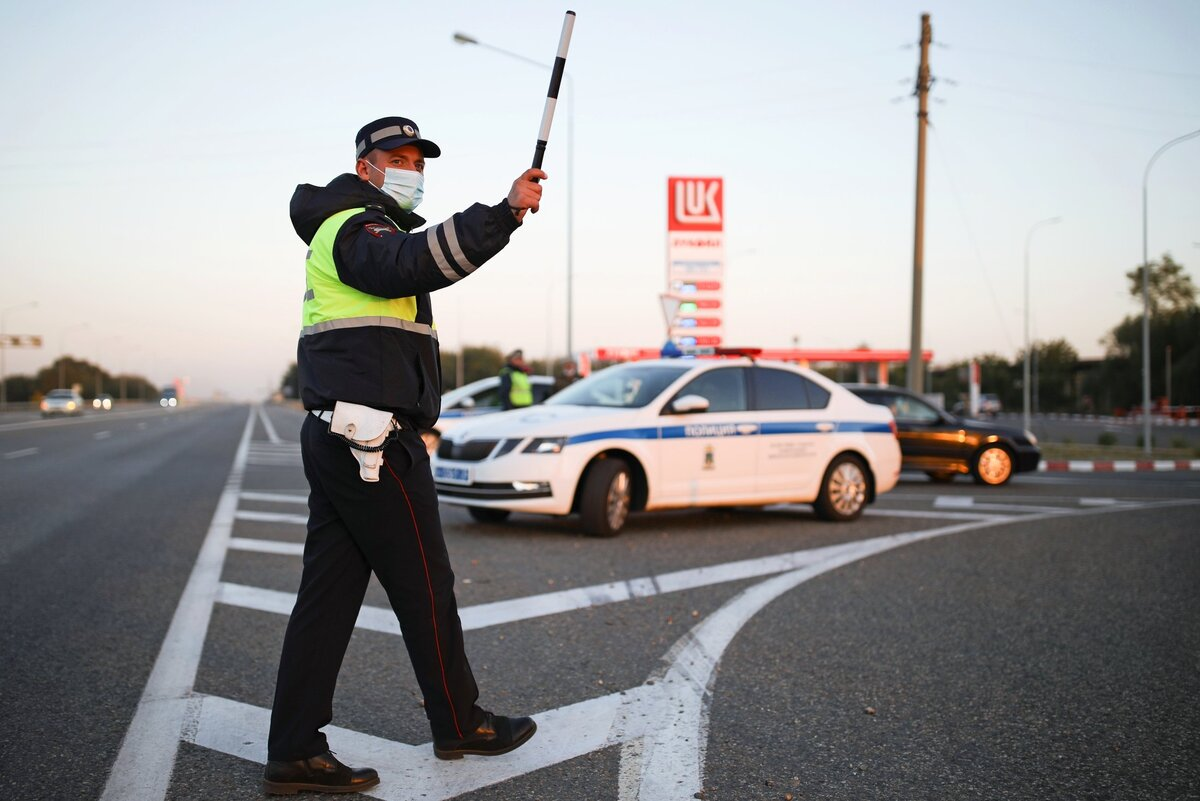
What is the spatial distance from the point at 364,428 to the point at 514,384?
11.5m

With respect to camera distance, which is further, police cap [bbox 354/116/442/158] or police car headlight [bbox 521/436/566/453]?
police car headlight [bbox 521/436/566/453]

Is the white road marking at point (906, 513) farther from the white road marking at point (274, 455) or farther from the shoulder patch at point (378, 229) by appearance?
the white road marking at point (274, 455)

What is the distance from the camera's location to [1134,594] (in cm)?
641

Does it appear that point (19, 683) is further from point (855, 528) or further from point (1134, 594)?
point (855, 528)

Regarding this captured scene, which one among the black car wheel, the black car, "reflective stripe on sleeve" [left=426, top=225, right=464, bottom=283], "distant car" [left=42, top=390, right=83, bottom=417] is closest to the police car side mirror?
"reflective stripe on sleeve" [left=426, top=225, right=464, bottom=283]

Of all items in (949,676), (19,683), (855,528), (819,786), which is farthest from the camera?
(855,528)

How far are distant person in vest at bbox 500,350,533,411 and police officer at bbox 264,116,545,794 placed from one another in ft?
36.5

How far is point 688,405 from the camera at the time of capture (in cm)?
895

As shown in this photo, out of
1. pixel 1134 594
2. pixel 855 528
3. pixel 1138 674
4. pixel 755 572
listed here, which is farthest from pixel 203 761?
pixel 855 528

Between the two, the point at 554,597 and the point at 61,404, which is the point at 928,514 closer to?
the point at 554,597

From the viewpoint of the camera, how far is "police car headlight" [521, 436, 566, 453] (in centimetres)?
853

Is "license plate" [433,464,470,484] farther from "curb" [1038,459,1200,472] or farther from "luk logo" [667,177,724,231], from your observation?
"curb" [1038,459,1200,472]

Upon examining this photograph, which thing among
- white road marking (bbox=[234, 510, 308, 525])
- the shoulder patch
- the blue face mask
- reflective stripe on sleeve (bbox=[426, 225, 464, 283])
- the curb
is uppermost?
the blue face mask

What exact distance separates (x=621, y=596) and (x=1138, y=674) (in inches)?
110
